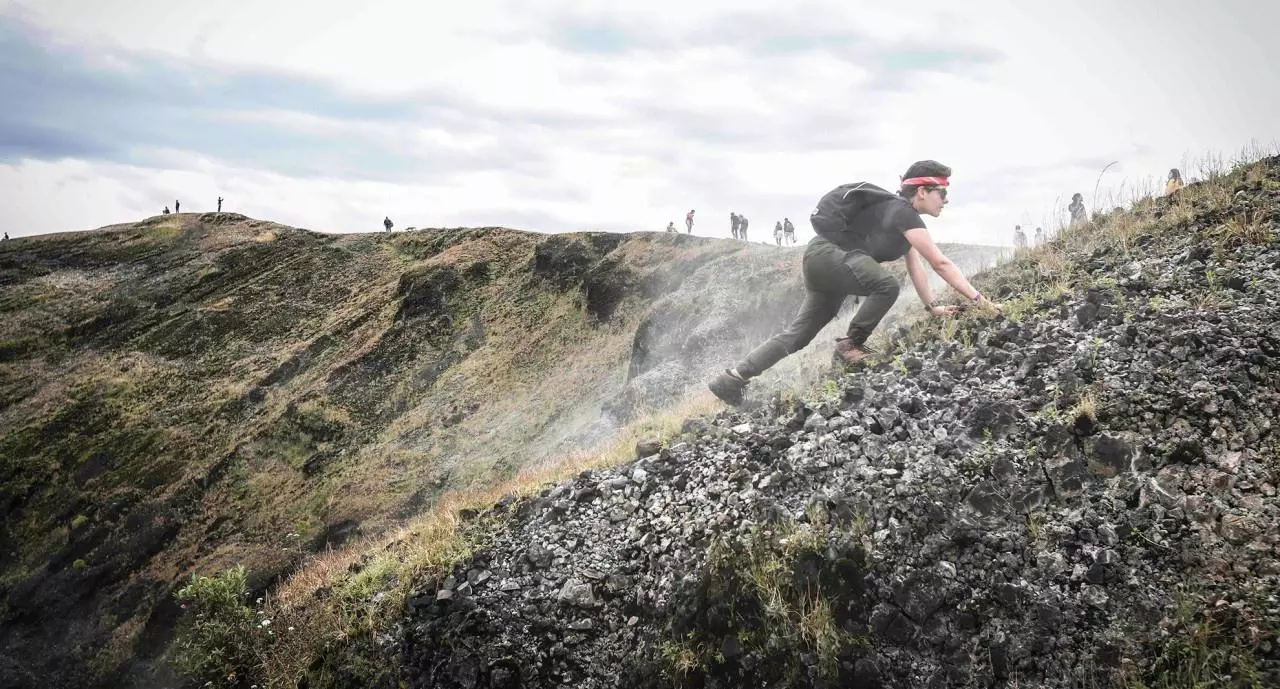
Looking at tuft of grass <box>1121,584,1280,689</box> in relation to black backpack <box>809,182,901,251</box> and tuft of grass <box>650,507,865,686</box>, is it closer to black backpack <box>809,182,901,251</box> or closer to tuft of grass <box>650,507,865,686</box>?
tuft of grass <box>650,507,865,686</box>

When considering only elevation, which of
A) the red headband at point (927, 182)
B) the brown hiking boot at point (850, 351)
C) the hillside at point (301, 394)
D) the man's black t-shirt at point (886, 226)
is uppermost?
the red headband at point (927, 182)

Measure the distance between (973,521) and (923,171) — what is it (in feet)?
11.9

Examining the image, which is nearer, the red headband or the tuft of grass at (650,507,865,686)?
the tuft of grass at (650,507,865,686)

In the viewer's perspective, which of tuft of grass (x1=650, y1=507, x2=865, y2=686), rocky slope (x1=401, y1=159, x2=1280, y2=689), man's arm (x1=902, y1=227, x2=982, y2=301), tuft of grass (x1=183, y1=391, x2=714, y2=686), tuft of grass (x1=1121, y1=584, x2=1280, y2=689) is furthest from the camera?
man's arm (x1=902, y1=227, x2=982, y2=301)

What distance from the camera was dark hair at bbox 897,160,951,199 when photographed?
21.2 feet

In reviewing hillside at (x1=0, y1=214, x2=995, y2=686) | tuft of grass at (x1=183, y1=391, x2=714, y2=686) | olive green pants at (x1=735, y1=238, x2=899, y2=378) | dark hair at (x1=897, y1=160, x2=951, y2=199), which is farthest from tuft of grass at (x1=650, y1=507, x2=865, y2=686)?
hillside at (x1=0, y1=214, x2=995, y2=686)

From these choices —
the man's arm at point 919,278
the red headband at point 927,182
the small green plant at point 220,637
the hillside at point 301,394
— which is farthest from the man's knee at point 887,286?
the hillside at point 301,394

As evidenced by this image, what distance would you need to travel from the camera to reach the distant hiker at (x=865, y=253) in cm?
637

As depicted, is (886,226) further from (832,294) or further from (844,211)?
(832,294)

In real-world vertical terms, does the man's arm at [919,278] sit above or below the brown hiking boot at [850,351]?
above

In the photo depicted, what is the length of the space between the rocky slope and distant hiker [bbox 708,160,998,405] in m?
0.47

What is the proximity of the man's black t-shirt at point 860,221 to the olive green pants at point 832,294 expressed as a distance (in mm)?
127

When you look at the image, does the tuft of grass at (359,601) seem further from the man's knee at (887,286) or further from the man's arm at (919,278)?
the man's arm at (919,278)

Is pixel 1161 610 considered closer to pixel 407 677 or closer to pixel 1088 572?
pixel 1088 572
